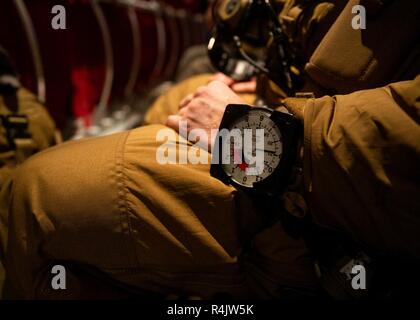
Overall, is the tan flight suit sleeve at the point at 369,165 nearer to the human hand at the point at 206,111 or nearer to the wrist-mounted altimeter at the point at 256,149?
the wrist-mounted altimeter at the point at 256,149

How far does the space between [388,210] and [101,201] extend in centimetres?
46

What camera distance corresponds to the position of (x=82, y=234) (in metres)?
0.62

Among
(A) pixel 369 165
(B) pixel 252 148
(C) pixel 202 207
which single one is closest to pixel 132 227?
(C) pixel 202 207

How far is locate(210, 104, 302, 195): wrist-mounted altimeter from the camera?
59cm

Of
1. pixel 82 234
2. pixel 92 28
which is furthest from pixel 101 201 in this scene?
pixel 92 28

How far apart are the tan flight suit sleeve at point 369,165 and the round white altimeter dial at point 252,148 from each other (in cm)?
6

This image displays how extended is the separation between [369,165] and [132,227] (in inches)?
15.7

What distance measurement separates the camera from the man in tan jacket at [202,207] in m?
0.54

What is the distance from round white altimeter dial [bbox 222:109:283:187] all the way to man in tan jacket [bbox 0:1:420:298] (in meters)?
0.04

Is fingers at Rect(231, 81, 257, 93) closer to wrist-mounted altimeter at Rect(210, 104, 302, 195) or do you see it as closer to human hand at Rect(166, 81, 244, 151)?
human hand at Rect(166, 81, 244, 151)

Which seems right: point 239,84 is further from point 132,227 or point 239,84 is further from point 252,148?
point 132,227

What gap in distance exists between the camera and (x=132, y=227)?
62 cm
